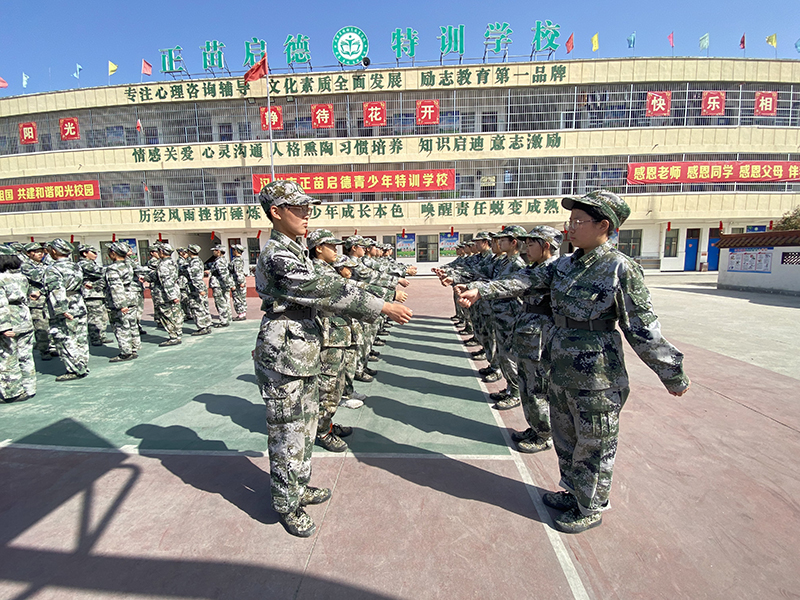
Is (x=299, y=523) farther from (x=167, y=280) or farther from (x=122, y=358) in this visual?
(x=167, y=280)

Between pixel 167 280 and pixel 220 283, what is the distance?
1641 mm

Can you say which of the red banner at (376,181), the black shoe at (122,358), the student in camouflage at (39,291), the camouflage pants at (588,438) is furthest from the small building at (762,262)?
the student in camouflage at (39,291)

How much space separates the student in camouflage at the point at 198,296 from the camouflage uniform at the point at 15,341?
3512mm

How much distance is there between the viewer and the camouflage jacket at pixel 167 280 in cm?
729

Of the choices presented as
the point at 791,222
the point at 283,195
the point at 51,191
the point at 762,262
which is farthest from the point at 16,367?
the point at 791,222

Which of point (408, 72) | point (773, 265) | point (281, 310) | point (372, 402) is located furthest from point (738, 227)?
point (281, 310)

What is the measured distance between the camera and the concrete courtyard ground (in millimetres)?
1959

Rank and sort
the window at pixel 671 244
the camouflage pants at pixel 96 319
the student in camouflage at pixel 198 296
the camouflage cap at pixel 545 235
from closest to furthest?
the camouflage cap at pixel 545 235 → the camouflage pants at pixel 96 319 → the student in camouflage at pixel 198 296 → the window at pixel 671 244

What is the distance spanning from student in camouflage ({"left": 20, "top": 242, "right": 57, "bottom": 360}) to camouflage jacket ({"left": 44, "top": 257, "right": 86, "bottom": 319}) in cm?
15

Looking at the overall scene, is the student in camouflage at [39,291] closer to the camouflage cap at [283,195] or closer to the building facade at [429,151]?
the camouflage cap at [283,195]

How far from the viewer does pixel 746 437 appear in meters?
3.40

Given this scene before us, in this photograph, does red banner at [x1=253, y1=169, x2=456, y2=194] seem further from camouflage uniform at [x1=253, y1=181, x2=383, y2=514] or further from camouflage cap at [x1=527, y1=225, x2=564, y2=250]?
camouflage uniform at [x1=253, y1=181, x2=383, y2=514]

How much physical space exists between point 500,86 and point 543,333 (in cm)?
2190

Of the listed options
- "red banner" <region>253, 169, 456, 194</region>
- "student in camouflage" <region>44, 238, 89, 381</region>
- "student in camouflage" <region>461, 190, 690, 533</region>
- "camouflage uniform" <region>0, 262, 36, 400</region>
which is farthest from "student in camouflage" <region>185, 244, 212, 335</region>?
"red banner" <region>253, 169, 456, 194</region>
